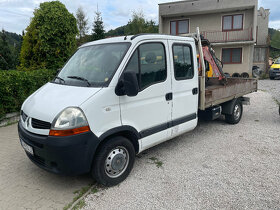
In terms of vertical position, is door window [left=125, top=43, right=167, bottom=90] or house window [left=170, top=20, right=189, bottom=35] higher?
house window [left=170, top=20, right=189, bottom=35]

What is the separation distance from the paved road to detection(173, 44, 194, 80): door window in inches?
98.9

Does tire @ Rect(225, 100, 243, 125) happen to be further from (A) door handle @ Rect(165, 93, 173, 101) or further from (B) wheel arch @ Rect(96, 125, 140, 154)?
(B) wheel arch @ Rect(96, 125, 140, 154)

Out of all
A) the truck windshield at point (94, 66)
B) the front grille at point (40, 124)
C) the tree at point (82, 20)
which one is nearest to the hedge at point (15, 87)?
the truck windshield at point (94, 66)

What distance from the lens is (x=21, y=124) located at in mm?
3494

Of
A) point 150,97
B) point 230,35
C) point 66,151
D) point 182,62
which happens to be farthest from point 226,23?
point 66,151

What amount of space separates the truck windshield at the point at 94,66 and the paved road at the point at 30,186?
1.59 m

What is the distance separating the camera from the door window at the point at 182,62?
4.21m

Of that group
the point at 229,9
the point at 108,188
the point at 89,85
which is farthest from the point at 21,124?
the point at 229,9

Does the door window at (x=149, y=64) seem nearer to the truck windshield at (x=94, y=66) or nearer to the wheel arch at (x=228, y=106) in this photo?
the truck windshield at (x=94, y=66)

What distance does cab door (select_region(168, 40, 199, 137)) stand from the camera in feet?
13.7

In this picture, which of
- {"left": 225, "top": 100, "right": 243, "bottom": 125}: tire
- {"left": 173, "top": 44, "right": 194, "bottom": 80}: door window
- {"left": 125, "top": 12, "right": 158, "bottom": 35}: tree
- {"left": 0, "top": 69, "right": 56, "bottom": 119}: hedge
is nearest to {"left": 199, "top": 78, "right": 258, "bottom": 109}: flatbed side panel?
{"left": 225, "top": 100, "right": 243, "bottom": 125}: tire

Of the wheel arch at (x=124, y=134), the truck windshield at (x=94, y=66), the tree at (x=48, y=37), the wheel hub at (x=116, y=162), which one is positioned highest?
the tree at (x=48, y=37)

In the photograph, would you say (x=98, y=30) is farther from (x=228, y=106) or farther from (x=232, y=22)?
(x=228, y=106)

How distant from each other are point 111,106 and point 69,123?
24.6 inches
